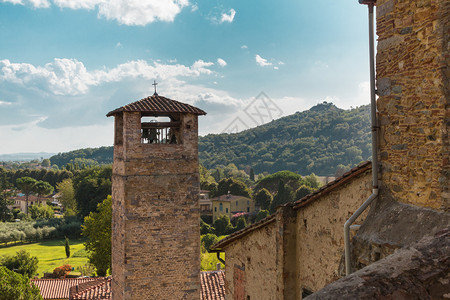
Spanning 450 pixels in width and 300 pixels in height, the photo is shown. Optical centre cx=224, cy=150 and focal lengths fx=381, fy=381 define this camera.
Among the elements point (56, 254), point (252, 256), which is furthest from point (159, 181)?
point (56, 254)

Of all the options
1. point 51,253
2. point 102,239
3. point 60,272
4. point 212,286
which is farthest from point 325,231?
point 51,253

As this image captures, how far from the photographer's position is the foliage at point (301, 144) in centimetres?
9794

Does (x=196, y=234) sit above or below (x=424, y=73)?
below

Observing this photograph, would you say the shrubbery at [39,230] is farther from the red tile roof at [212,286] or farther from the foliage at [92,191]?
the red tile roof at [212,286]

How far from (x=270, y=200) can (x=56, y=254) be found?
2919 cm

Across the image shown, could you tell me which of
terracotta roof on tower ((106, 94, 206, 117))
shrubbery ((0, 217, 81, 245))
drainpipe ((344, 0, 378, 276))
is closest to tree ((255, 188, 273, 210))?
shrubbery ((0, 217, 81, 245))

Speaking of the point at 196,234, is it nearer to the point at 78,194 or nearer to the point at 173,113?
the point at 173,113

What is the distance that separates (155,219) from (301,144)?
99.7 metres

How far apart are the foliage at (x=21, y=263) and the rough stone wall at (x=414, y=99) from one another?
34000 millimetres

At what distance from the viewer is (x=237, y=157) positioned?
127 meters

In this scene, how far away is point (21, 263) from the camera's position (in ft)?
104

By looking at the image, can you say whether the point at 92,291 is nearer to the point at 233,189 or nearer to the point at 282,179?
the point at 233,189

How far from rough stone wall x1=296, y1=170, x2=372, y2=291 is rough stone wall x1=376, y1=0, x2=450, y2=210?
158cm

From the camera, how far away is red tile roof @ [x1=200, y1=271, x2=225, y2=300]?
16.2 meters
